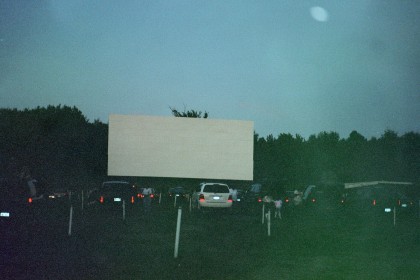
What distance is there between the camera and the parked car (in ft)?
120

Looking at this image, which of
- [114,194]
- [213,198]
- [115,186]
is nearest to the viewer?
[114,194]

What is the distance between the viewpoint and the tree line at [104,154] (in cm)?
6406

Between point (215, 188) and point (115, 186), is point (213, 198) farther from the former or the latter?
point (115, 186)

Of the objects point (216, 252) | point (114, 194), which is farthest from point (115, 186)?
point (216, 252)

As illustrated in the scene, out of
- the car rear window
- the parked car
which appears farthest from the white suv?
the parked car

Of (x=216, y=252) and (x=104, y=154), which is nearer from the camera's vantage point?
(x=216, y=252)

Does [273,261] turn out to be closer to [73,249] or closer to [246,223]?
[73,249]

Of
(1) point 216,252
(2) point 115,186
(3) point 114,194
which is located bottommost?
(1) point 216,252

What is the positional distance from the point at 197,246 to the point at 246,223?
10533 mm

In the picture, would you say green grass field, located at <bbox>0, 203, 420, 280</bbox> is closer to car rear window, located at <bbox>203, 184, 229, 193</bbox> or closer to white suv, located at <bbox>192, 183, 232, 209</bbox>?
white suv, located at <bbox>192, 183, 232, 209</bbox>

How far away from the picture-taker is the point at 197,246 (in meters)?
19.4

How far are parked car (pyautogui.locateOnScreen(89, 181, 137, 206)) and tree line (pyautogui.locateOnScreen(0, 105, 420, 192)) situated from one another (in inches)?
1037

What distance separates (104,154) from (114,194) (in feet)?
116

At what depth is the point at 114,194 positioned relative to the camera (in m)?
36.7
